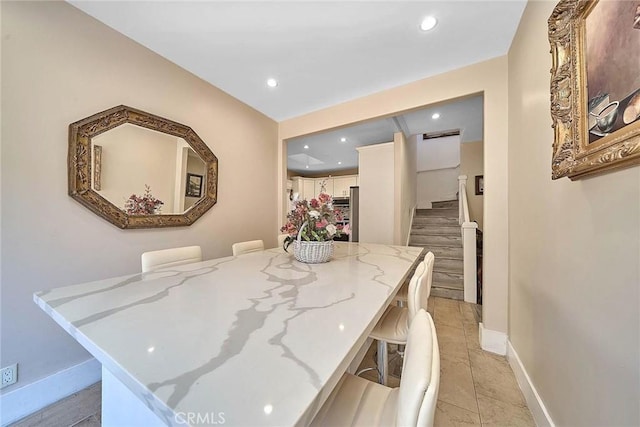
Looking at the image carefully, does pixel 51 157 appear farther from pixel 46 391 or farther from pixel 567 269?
pixel 567 269

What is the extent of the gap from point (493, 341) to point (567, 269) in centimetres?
127

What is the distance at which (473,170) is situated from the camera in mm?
4750

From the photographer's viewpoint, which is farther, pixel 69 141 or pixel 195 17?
pixel 195 17

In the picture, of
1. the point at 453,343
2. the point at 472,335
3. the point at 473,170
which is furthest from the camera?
the point at 473,170

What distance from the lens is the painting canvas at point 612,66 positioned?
638 mm

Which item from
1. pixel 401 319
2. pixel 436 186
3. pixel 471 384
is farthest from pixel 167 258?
pixel 436 186

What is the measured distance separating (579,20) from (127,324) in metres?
1.91

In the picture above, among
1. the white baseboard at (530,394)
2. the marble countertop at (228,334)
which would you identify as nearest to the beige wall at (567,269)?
the white baseboard at (530,394)

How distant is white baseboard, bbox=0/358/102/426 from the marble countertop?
100cm

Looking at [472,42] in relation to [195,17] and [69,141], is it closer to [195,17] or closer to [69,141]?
[195,17]

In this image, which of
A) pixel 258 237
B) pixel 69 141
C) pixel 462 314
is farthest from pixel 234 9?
pixel 462 314

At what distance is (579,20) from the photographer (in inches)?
34.3

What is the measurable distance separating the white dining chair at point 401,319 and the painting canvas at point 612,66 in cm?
82

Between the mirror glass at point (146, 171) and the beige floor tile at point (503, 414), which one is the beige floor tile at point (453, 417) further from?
the mirror glass at point (146, 171)
